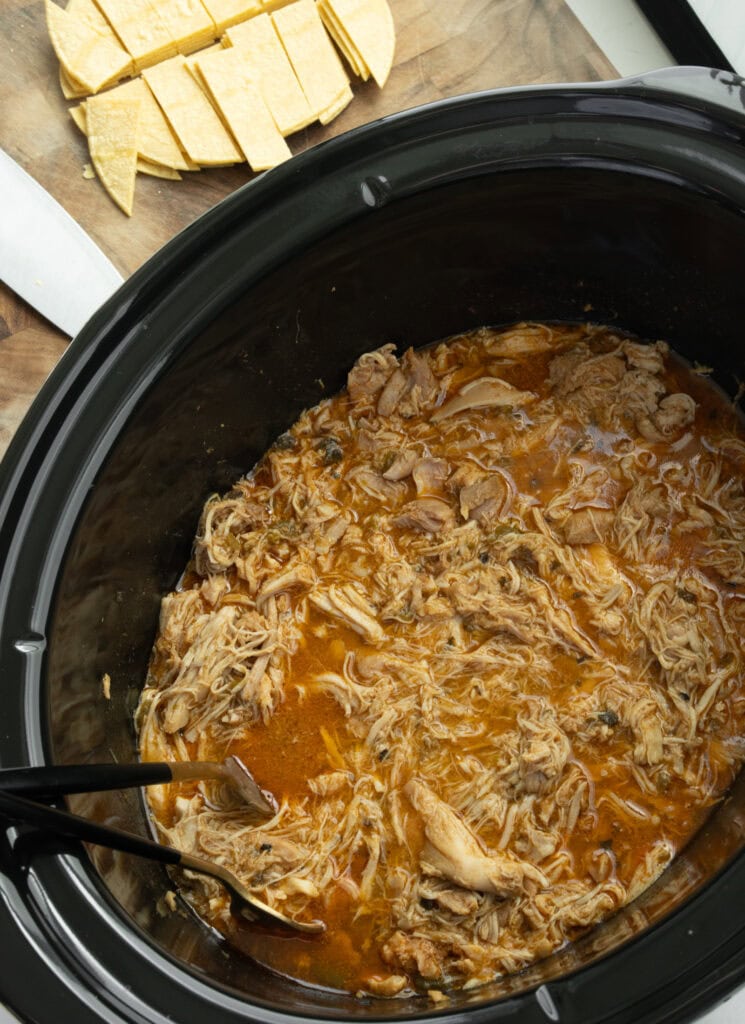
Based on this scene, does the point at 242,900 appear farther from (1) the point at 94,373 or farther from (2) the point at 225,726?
(1) the point at 94,373

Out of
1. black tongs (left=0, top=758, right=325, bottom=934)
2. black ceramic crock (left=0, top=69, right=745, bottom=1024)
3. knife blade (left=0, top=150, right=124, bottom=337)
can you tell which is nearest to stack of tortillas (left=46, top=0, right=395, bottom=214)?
knife blade (left=0, top=150, right=124, bottom=337)

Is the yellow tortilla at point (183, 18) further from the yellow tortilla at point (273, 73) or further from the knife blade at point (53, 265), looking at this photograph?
the knife blade at point (53, 265)

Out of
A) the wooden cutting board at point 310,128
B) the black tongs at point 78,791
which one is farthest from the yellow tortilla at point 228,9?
the black tongs at point 78,791

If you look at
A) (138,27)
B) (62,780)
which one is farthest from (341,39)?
(62,780)

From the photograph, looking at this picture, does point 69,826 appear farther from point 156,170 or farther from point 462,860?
point 156,170

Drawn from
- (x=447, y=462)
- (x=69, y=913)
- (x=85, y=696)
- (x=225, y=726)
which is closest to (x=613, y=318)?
(x=447, y=462)

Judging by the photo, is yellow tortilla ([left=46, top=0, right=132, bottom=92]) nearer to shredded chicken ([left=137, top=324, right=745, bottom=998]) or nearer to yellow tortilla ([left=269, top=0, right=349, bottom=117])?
yellow tortilla ([left=269, top=0, right=349, bottom=117])
